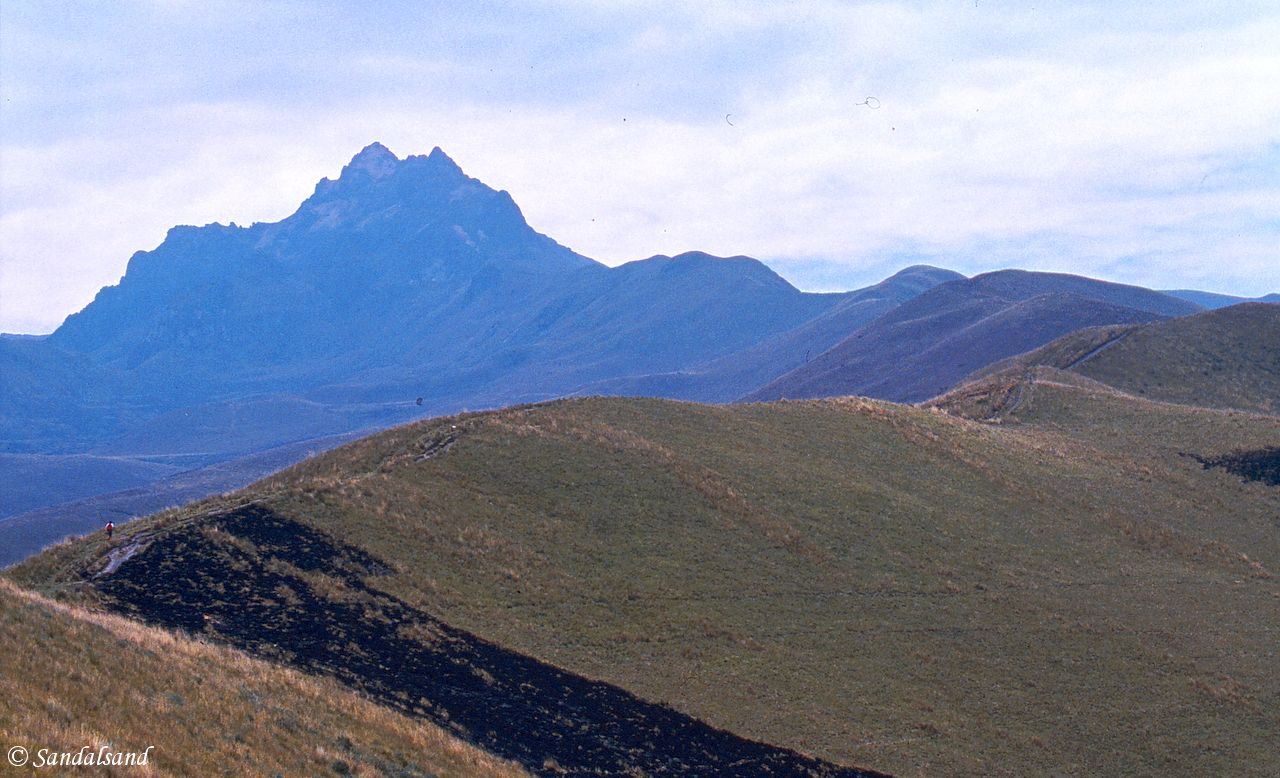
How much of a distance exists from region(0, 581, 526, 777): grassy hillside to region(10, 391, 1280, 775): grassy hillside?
7617 millimetres

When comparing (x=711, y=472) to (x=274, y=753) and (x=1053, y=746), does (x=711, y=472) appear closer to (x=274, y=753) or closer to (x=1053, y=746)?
(x=1053, y=746)

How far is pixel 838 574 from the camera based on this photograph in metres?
45.7

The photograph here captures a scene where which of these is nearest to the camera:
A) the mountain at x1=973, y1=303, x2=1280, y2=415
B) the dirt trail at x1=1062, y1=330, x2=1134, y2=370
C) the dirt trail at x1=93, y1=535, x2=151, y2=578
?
the dirt trail at x1=93, y1=535, x2=151, y2=578

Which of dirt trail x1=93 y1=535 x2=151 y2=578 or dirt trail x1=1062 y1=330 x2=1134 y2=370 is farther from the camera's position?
dirt trail x1=1062 y1=330 x2=1134 y2=370

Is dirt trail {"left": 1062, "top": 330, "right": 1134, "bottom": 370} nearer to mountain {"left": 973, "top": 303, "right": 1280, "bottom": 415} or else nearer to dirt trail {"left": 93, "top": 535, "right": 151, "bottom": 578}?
mountain {"left": 973, "top": 303, "right": 1280, "bottom": 415}

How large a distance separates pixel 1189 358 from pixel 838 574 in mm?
84685

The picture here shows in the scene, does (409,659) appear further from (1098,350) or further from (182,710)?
(1098,350)

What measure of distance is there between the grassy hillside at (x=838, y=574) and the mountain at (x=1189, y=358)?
38810 mm

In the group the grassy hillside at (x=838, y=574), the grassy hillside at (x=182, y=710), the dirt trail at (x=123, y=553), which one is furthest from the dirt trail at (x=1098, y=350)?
the grassy hillside at (x=182, y=710)

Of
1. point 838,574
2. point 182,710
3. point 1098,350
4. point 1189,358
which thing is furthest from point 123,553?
point 1189,358

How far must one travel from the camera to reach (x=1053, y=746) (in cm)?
3422

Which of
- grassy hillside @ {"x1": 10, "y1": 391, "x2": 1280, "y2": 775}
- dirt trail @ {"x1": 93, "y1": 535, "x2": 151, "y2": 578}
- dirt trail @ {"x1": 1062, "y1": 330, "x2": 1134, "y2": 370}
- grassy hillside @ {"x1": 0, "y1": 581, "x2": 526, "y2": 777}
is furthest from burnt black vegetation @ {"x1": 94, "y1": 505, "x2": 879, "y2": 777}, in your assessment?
dirt trail @ {"x1": 1062, "y1": 330, "x2": 1134, "y2": 370}

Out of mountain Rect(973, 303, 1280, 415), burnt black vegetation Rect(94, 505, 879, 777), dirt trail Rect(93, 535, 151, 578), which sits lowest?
burnt black vegetation Rect(94, 505, 879, 777)

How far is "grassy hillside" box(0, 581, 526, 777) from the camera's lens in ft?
55.5
